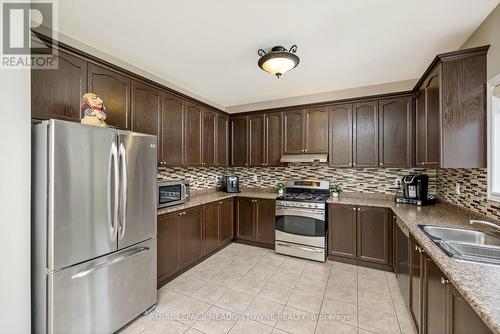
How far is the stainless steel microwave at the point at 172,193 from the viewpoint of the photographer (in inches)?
104

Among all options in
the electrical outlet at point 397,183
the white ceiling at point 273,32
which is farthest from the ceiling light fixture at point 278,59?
the electrical outlet at point 397,183

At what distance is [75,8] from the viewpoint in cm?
169

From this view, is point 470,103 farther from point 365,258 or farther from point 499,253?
point 365,258

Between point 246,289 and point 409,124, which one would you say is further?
point 409,124

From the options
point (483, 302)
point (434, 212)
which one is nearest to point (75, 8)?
point (483, 302)

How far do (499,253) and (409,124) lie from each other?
1.99 m

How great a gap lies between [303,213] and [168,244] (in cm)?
189

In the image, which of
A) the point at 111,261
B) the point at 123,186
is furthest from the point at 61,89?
the point at 111,261

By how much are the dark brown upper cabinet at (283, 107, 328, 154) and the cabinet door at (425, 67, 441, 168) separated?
1355 millimetres

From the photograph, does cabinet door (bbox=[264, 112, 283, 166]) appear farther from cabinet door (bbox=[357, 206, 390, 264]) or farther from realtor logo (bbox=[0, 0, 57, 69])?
realtor logo (bbox=[0, 0, 57, 69])

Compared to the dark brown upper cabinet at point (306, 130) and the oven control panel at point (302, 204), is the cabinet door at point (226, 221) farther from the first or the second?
the dark brown upper cabinet at point (306, 130)

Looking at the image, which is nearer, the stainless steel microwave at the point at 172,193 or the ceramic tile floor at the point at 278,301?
the ceramic tile floor at the point at 278,301

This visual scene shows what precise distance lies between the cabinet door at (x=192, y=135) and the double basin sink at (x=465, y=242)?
9.13 feet

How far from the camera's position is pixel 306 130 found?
11.9 ft
